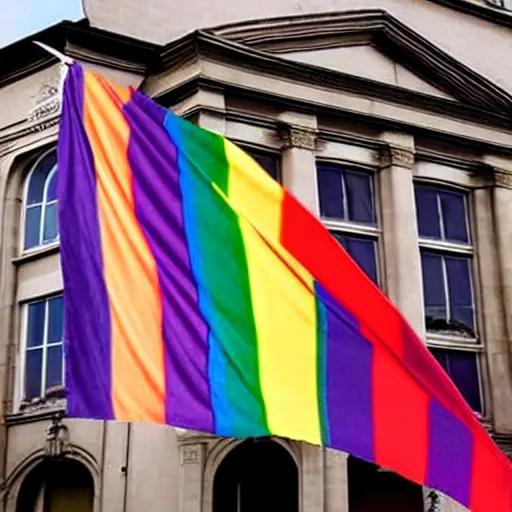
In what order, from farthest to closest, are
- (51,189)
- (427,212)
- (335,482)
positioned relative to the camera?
(427,212)
(51,189)
(335,482)

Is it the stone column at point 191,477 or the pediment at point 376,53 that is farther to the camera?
the pediment at point 376,53

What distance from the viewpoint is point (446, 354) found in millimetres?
16531

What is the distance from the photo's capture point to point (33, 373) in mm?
15781

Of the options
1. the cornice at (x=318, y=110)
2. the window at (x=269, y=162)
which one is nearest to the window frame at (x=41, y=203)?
the cornice at (x=318, y=110)

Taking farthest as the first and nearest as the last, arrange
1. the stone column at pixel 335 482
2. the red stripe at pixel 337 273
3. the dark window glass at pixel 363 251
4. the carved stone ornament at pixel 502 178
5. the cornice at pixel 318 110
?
the carved stone ornament at pixel 502 178 < the dark window glass at pixel 363 251 < the cornice at pixel 318 110 < the stone column at pixel 335 482 < the red stripe at pixel 337 273

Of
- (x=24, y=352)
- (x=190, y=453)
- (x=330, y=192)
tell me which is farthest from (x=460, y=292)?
(x=24, y=352)

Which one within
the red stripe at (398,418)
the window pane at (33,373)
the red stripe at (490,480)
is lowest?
the red stripe at (490,480)

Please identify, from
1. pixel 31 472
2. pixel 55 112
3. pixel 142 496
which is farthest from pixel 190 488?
pixel 55 112

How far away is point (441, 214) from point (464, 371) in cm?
287

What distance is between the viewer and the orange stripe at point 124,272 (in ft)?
21.8

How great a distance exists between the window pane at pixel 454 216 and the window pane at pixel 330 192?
7.40 ft

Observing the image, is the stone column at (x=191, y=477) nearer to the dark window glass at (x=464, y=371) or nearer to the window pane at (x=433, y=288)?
the dark window glass at (x=464, y=371)

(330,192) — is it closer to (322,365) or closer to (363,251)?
(363,251)

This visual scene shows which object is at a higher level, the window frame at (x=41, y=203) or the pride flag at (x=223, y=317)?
the window frame at (x=41, y=203)
